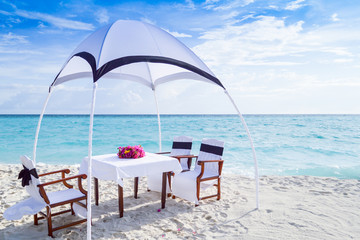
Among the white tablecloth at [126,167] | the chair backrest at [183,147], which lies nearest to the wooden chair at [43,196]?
the white tablecloth at [126,167]

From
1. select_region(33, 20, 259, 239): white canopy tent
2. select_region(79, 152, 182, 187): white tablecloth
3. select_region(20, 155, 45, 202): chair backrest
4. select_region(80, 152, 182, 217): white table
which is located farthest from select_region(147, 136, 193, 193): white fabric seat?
select_region(20, 155, 45, 202): chair backrest

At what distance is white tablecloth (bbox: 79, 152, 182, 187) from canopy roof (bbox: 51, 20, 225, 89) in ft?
4.02

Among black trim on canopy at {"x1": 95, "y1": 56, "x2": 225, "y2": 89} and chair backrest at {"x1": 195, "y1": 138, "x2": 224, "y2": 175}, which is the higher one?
black trim on canopy at {"x1": 95, "y1": 56, "x2": 225, "y2": 89}

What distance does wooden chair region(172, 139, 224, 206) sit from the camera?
4.00 metres

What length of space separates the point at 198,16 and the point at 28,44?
900 centimetres

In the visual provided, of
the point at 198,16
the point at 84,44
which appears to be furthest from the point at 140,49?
the point at 198,16

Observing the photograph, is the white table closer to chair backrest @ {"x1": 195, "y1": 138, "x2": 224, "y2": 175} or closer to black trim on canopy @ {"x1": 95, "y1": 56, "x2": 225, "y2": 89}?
chair backrest @ {"x1": 195, "y1": 138, "x2": 224, "y2": 175}

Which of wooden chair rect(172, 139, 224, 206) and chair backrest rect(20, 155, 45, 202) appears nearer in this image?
chair backrest rect(20, 155, 45, 202)

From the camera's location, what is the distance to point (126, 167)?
342 cm

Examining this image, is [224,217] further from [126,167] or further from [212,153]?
[126,167]

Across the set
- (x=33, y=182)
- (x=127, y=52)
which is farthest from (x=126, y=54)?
(x=33, y=182)

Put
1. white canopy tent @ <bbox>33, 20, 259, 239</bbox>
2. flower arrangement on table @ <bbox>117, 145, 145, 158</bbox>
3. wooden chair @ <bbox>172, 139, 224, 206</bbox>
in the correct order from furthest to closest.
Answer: wooden chair @ <bbox>172, 139, 224, 206</bbox>, flower arrangement on table @ <bbox>117, 145, 145, 158</bbox>, white canopy tent @ <bbox>33, 20, 259, 239</bbox>

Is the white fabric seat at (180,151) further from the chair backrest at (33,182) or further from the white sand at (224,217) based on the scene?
the chair backrest at (33,182)

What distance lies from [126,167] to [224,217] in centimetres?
157
